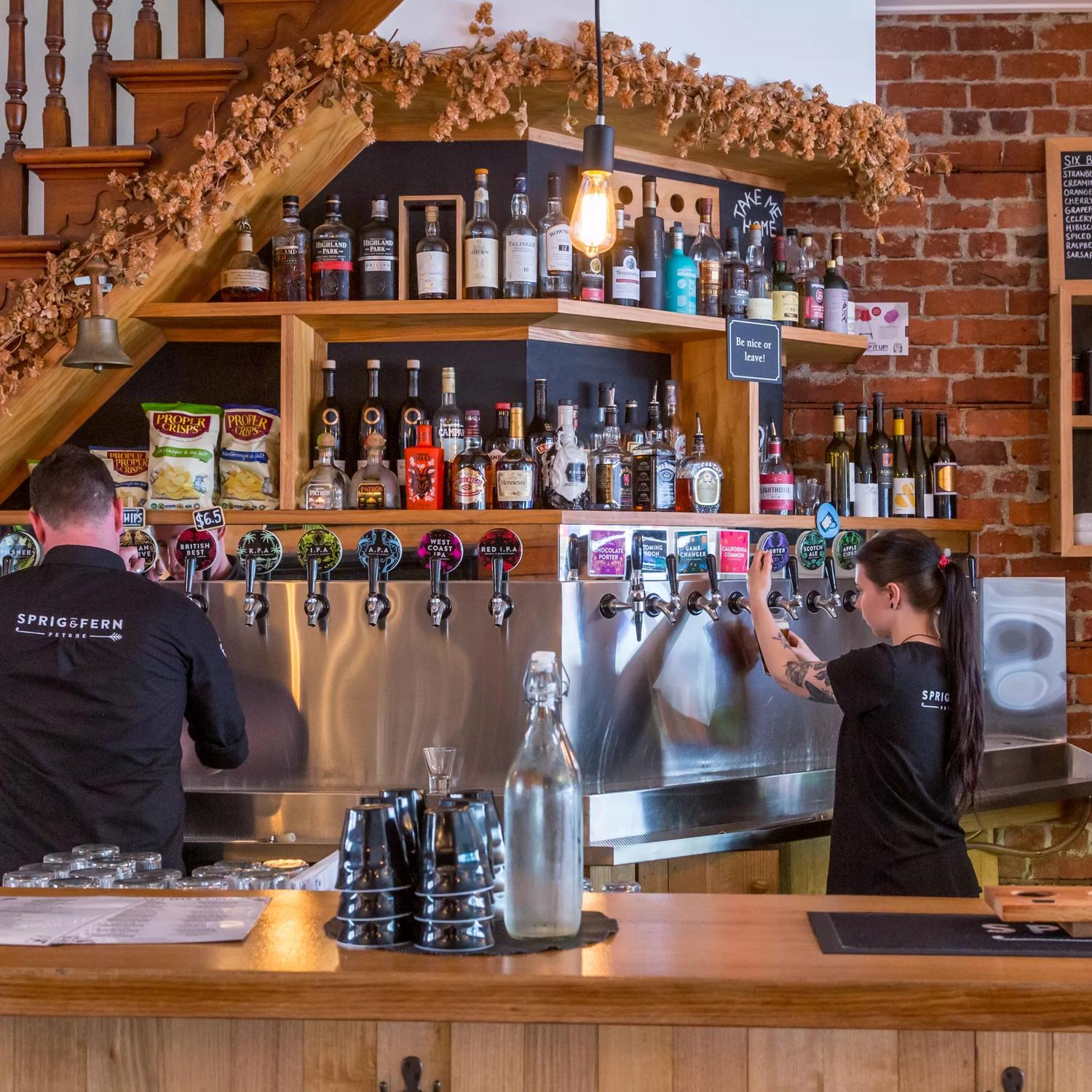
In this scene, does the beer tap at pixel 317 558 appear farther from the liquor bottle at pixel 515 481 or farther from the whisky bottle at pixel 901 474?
the whisky bottle at pixel 901 474

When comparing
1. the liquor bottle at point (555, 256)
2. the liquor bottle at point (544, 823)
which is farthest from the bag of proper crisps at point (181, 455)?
the liquor bottle at point (544, 823)

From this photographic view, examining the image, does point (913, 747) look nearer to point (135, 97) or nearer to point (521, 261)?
point (521, 261)

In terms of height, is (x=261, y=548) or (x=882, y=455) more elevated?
(x=882, y=455)

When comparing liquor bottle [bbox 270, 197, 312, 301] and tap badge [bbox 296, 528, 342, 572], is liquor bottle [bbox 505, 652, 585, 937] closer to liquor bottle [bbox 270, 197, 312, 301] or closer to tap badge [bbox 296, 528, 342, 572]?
tap badge [bbox 296, 528, 342, 572]

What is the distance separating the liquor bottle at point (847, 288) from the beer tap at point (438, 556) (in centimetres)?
147

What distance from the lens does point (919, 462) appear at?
413 cm

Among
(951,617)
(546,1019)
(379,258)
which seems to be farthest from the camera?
(379,258)

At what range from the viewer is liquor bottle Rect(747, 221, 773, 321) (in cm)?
363

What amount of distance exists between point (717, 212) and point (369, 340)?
1.11 meters

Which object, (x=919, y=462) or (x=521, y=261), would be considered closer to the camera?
(x=521, y=261)

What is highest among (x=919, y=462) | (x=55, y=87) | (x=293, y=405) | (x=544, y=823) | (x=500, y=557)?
(x=55, y=87)

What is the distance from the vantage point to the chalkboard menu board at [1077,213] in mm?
4254

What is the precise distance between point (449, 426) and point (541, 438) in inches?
9.7

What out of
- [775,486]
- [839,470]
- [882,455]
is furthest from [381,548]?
[882,455]
